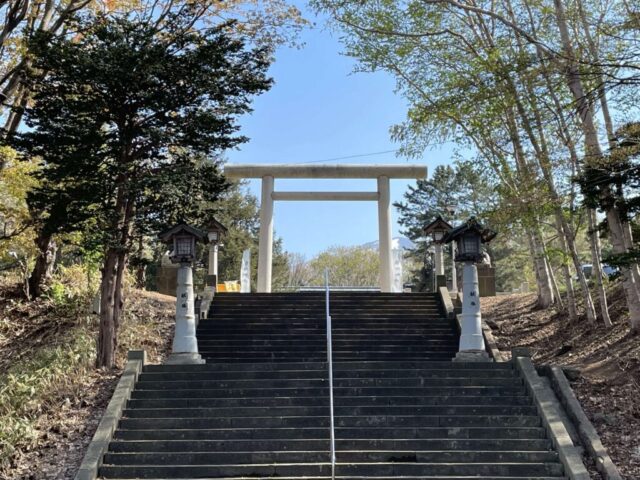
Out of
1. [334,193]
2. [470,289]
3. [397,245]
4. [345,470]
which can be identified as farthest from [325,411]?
[397,245]

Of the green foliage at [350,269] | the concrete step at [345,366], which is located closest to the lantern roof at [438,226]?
the concrete step at [345,366]

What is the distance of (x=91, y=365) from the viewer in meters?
9.27

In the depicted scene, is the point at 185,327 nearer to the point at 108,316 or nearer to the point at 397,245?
the point at 108,316

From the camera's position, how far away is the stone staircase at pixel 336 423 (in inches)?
251

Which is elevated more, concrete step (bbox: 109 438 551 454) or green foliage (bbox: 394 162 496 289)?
green foliage (bbox: 394 162 496 289)

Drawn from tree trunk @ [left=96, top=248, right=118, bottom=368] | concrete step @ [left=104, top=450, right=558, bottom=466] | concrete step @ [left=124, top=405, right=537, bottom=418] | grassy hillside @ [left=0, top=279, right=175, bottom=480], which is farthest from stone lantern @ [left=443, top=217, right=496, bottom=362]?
tree trunk @ [left=96, top=248, right=118, bottom=368]

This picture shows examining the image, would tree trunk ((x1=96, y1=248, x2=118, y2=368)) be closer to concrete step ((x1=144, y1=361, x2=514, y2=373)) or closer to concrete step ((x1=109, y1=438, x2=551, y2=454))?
concrete step ((x1=144, y1=361, x2=514, y2=373))

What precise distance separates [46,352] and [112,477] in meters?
4.50

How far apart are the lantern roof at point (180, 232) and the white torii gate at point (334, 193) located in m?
7.16

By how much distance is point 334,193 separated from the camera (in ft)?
57.2

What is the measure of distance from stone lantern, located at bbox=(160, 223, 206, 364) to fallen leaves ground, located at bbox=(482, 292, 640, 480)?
579cm

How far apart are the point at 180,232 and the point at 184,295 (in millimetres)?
1060

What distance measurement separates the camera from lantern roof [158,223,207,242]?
9797mm

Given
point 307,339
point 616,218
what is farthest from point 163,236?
point 616,218
